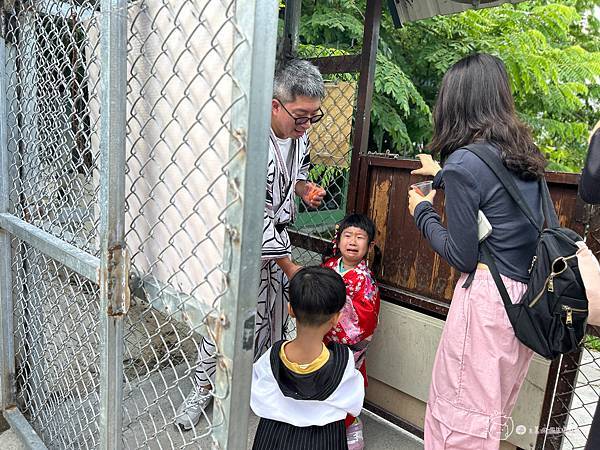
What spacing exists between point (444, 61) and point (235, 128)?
5535mm

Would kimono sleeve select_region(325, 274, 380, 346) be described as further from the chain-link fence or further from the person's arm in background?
the person's arm in background

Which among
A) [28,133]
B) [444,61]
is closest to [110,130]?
[28,133]

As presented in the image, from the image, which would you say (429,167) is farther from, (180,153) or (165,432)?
(165,432)

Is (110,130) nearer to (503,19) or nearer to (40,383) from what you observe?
(40,383)

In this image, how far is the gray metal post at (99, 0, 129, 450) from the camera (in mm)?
1336

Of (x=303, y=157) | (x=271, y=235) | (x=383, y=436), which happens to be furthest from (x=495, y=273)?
(x=383, y=436)

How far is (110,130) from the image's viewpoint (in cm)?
136

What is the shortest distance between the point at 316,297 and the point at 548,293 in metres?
0.81

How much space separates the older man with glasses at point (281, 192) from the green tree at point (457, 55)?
283cm

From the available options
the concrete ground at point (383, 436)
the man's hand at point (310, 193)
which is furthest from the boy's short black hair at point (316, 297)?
the concrete ground at point (383, 436)

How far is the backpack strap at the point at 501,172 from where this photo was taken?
1.68 m

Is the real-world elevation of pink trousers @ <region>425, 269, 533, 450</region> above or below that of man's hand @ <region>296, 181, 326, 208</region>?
below

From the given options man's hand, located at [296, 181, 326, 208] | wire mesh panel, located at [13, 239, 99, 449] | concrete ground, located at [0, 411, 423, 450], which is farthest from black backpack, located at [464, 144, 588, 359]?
wire mesh panel, located at [13, 239, 99, 449]

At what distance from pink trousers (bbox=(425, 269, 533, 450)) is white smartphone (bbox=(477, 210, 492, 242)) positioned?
5.8 inches
